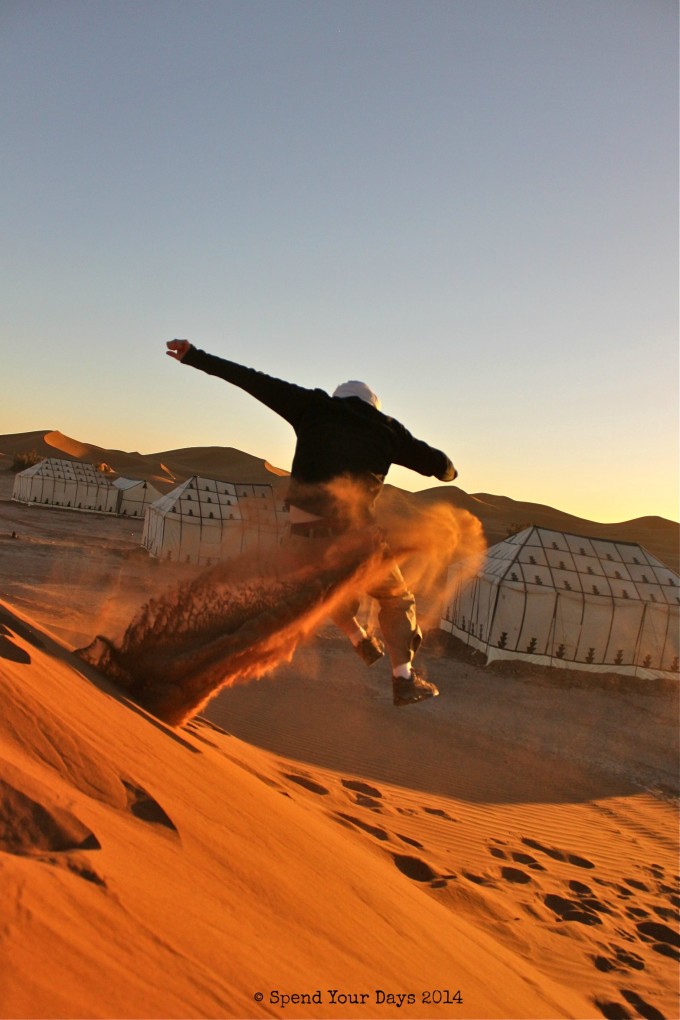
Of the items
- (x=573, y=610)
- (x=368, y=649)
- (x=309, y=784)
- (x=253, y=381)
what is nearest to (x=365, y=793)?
(x=309, y=784)

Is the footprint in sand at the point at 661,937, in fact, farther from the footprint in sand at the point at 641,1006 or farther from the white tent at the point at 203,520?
the white tent at the point at 203,520

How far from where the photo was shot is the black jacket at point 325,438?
429cm

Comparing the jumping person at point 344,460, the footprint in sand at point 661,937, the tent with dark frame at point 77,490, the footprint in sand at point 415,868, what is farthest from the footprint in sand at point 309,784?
the tent with dark frame at point 77,490

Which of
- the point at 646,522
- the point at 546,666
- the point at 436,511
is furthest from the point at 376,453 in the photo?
the point at 646,522

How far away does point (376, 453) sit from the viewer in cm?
439

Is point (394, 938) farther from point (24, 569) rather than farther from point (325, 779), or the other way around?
point (24, 569)

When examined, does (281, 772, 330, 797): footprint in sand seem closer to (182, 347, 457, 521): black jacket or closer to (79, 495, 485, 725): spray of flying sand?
(79, 495, 485, 725): spray of flying sand

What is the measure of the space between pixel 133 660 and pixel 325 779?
3.00m

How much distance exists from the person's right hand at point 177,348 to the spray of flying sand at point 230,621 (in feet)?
4.27

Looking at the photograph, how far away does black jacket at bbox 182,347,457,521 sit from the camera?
14.1 ft

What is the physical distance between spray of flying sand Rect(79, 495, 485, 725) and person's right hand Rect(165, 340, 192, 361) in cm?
130

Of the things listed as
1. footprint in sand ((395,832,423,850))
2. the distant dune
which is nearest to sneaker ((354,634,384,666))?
footprint in sand ((395,832,423,850))

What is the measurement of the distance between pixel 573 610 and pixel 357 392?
12998 millimetres

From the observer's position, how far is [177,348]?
4.08 metres
